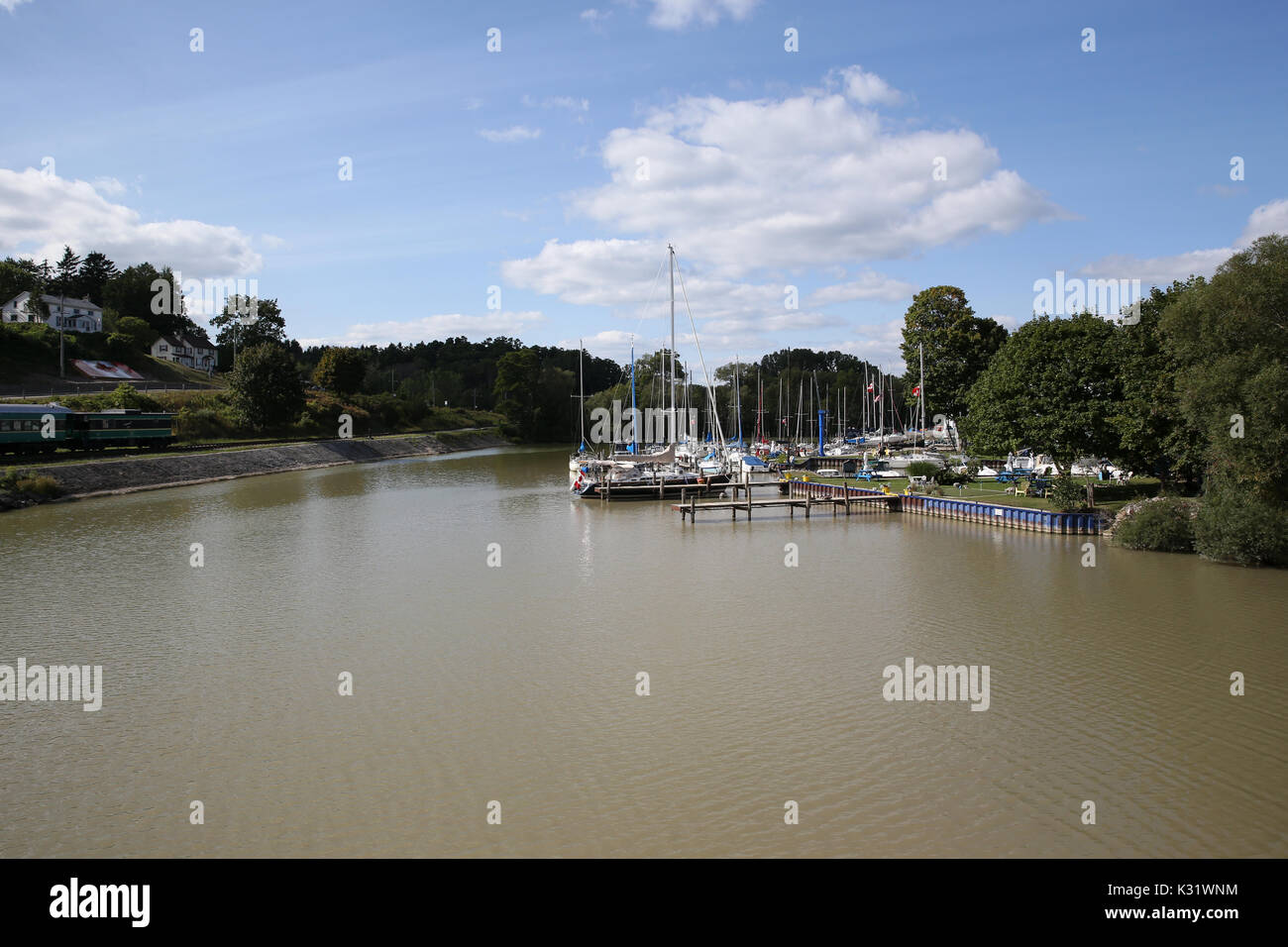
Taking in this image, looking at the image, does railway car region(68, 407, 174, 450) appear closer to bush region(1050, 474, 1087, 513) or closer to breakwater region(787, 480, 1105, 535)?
breakwater region(787, 480, 1105, 535)

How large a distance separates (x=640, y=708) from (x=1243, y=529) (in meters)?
19.7

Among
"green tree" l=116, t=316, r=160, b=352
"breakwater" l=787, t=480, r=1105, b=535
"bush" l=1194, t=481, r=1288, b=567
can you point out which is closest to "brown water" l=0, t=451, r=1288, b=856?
"bush" l=1194, t=481, r=1288, b=567

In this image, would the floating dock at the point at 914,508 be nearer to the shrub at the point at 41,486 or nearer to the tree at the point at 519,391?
the shrub at the point at 41,486

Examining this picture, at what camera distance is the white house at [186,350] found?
306ft

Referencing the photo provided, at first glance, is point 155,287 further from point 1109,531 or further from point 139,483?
point 1109,531

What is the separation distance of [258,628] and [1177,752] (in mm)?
18344

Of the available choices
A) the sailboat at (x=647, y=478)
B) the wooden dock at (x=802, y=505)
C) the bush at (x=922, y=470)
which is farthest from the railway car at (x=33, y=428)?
the bush at (x=922, y=470)

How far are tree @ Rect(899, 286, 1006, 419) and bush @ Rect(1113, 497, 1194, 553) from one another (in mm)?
25322

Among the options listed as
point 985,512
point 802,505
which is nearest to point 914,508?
point 985,512

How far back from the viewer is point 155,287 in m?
90.7

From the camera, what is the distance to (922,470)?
46094mm

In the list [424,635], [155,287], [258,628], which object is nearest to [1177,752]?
[424,635]

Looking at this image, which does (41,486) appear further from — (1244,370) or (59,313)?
(59,313)
